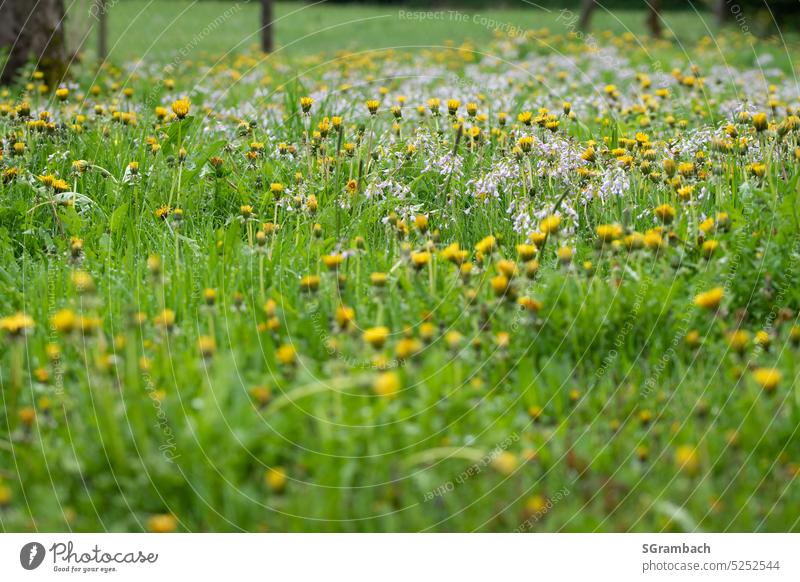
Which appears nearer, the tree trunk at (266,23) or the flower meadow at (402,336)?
the flower meadow at (402,336)

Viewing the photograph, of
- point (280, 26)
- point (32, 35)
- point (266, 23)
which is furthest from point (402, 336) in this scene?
point (280, 26)

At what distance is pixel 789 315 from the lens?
288 cm

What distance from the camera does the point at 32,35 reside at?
26.1 feet

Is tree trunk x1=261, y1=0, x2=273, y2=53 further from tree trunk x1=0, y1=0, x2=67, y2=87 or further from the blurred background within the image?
tree trunk x1=0, y1=0, x2=67, y2=87

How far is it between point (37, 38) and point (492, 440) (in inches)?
290
